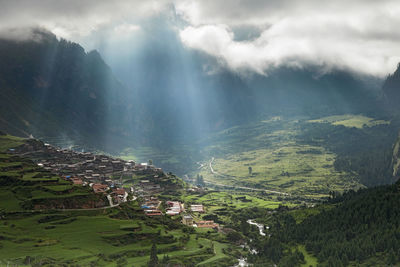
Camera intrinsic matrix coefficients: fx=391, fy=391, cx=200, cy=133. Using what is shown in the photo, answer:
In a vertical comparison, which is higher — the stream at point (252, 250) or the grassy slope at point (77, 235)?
the grassy slope at point (77, 235)

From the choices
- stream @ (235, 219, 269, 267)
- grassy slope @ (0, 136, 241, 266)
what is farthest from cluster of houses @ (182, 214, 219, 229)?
stream @ (235, 219, 269, 267)

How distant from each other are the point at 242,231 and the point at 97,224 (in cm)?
6045

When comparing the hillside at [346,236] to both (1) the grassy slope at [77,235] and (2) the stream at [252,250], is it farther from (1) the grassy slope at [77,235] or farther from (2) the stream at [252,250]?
(1) the grassy slope at [77,235]

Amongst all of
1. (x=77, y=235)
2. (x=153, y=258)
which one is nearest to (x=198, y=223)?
(x=153, y=258)

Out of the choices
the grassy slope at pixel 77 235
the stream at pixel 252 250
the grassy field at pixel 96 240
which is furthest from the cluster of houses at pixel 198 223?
the stream at pixel 252 250

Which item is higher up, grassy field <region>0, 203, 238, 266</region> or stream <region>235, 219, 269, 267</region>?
grassy field <region>0, 203, 238, 266</region>

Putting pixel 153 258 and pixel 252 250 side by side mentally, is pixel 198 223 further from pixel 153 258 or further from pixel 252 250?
pixel 153 258

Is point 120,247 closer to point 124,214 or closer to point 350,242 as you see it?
point 124,214

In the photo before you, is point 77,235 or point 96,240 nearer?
point 96,240

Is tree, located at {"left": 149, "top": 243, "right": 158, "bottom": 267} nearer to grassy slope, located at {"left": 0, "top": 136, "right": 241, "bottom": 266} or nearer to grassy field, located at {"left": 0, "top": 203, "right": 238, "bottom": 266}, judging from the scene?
grassy slope, located at {"left": 0, "top": 136, "right": 241, "bottom": 266}

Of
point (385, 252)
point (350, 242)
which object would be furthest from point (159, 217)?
point (385, 252)

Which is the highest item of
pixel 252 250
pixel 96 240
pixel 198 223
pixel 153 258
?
pixel 96 240

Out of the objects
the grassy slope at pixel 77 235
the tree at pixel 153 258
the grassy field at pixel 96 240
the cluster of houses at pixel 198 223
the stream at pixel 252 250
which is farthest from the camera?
the cluster of houses at pixel 198 223

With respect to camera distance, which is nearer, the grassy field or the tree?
the grassy field
